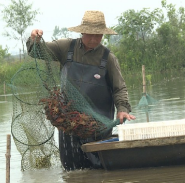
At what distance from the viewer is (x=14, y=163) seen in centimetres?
849

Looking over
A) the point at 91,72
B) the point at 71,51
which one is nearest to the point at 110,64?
the point at 91,72

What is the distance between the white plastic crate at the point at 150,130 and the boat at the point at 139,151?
0.05m

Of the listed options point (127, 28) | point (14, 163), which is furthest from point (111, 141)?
point (127, 28)

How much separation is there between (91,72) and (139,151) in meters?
1.10

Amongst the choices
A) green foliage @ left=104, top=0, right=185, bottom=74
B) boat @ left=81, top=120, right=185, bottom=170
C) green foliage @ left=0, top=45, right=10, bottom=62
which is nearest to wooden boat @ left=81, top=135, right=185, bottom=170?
boat @ left=81, top=120, right=185, bottom=170

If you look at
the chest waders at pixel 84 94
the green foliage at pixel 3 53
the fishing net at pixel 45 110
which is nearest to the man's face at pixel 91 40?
the chest waders at pixel 84 94

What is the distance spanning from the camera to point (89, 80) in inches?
280

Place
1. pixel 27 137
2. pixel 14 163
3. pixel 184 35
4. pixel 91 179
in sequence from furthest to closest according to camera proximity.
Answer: pixel 184 35 → pixel 14 163 → pixel 27 137 → pixel 91 179

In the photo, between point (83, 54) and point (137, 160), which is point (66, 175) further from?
point (83, 54)

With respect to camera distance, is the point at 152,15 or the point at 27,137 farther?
the point at 152,15

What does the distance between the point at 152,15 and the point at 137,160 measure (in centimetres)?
2978

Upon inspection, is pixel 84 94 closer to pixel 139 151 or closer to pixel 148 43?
pixel 139 151

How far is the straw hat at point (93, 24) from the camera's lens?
6926 mm

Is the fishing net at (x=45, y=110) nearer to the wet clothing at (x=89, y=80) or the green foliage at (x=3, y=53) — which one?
the wet clothing at (x=89, y=80)
